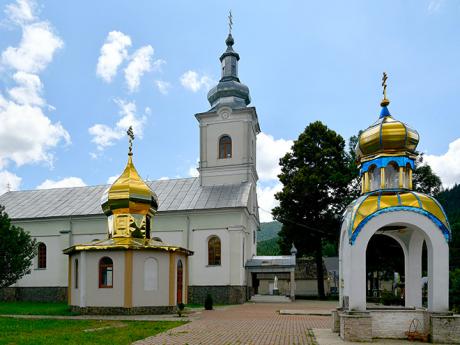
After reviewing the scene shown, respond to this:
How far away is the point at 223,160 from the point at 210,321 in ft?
A: 54.3

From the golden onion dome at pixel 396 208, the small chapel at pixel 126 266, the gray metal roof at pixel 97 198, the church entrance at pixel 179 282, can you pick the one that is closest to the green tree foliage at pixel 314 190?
the gray metal roof at pixel 97 198

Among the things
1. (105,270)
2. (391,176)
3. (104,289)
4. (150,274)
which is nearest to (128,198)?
(105,270)

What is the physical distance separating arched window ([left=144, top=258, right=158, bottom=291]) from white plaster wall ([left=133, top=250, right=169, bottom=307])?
14 cm

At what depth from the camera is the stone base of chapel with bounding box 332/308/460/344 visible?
11.9m

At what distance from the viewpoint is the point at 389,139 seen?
43.7 ft

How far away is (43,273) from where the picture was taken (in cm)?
3189

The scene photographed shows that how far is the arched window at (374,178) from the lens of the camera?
45.6 ft

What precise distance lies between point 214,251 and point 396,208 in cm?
1834

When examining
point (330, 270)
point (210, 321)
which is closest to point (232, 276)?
point (210, 321)

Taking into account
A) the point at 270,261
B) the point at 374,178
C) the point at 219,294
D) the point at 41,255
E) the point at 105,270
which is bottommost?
the point at 219,294

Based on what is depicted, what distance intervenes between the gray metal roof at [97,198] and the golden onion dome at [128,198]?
7187 millimetres

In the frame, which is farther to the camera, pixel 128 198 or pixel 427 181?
pixel 427 181

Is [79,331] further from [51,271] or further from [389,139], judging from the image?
[51,271]

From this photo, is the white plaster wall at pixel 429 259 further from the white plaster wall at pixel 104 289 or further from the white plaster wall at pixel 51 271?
the white plaster wall at pixel 51 271
